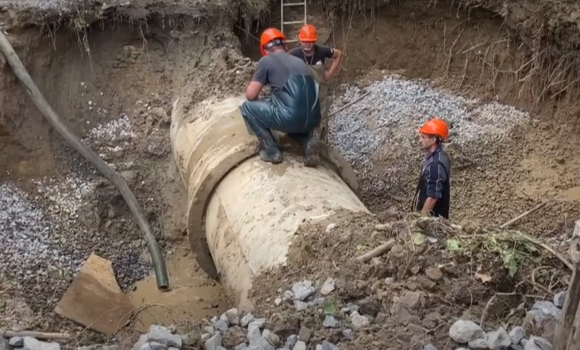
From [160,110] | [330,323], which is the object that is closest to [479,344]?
[330,323]

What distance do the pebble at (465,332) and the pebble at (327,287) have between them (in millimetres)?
824

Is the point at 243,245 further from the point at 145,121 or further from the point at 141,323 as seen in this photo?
the point at 145,121

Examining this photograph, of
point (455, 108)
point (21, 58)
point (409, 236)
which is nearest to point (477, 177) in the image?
point (455, 108)

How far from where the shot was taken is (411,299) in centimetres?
420

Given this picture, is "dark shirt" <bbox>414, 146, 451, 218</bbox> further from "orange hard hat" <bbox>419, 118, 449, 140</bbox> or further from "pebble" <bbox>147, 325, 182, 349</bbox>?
"pebble" <bbox>147, 325, 182, 349</bbox>

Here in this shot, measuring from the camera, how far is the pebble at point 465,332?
385 cm

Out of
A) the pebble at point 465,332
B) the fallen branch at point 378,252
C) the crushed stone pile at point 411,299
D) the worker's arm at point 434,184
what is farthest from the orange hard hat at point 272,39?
the pebble at point 465,332

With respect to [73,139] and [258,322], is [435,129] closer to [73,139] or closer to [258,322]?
[258,322]

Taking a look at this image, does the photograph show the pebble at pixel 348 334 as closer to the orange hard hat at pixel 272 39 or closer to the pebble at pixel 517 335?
the pebble at pixel 517 335

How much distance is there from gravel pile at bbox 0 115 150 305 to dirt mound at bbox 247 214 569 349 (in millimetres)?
3188

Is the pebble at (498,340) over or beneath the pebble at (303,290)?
over

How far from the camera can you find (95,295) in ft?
22.4

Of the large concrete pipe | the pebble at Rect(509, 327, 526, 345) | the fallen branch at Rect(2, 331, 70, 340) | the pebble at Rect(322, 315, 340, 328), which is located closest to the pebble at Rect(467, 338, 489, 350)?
the pebble at Rect(509, 327, 526, 345)

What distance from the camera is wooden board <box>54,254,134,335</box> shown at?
653 cm
